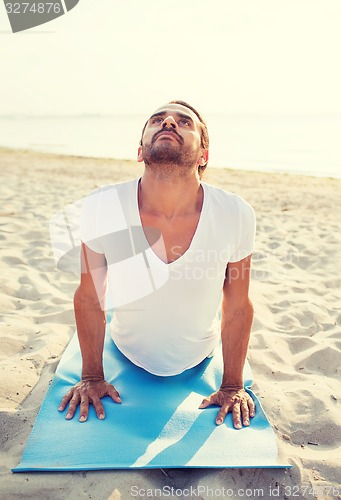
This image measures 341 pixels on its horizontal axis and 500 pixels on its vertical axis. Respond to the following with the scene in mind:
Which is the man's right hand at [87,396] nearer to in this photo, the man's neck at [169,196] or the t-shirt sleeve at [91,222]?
the t-shirt sleeve at [91,222]

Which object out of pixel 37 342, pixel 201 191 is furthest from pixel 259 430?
pixel 37 342

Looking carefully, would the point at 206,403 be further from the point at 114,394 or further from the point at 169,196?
the point at 169,196

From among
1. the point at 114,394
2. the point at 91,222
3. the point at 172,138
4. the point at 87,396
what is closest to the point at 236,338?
the point at 114,394

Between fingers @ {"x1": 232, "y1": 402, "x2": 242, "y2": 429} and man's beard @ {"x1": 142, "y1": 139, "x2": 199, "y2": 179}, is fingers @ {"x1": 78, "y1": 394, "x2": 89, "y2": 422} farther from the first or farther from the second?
man's beard @ {"x1": 142, "y1": 139, "x2": 199, "y2": 179}

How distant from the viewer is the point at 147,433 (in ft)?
6.48

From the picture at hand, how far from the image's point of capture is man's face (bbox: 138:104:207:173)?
2.08 m

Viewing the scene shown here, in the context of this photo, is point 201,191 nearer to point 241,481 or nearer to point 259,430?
point 259,430

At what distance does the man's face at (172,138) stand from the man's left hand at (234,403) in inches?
45.3

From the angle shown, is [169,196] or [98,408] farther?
[169,196]

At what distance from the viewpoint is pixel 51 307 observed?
3.26 m

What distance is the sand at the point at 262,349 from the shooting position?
1.77 meters

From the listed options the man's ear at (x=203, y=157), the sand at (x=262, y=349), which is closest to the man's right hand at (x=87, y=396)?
the sand at (x=262, y=349)

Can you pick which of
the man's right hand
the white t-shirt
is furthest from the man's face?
the man's right hand

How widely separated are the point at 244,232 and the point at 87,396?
3.61 ft
